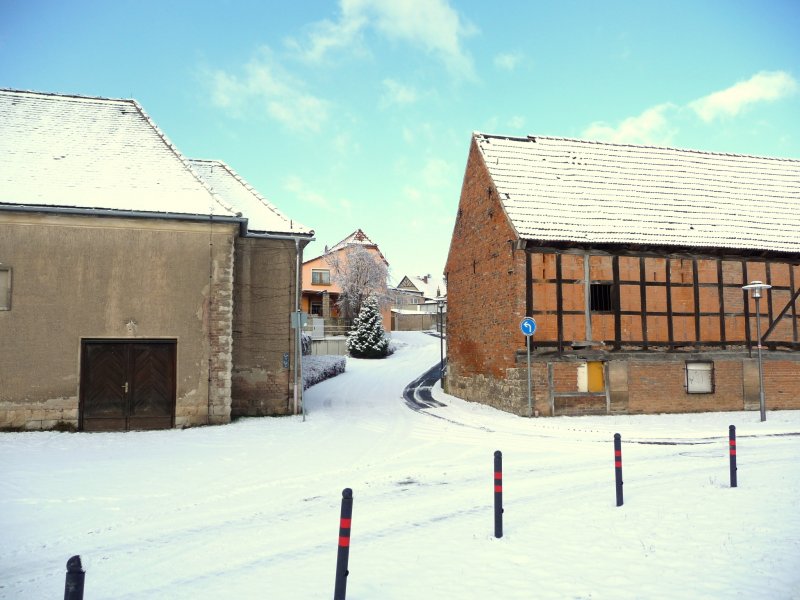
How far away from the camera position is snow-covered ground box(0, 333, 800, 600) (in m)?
5.11

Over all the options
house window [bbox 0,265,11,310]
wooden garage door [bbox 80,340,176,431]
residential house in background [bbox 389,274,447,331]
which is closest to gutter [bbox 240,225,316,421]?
wooden garage door [bbox 80,340,176,431]

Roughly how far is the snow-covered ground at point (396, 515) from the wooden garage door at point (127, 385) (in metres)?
0.84

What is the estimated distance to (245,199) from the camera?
61.0 feet

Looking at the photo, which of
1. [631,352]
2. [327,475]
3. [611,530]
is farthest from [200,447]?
[631,352]

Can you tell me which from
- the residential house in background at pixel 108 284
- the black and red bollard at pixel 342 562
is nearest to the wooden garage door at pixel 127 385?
the residential house in background at pixel 108 284

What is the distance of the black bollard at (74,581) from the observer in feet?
10.4

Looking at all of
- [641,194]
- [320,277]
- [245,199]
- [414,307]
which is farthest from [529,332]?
[414,307]

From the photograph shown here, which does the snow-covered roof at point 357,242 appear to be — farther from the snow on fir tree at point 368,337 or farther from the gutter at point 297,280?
the gutter at point 297,280

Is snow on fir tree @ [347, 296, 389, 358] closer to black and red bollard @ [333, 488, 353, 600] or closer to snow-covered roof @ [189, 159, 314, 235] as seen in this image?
snow-covered roof @ [189, 159, 314, 235]

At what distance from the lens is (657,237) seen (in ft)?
60.9

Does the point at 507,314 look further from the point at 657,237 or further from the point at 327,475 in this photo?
the point at 327,475

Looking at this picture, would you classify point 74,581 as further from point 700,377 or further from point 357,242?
point 357,242

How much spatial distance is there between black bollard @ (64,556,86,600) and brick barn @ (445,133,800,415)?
49.4ft

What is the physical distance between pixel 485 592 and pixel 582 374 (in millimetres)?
13766
